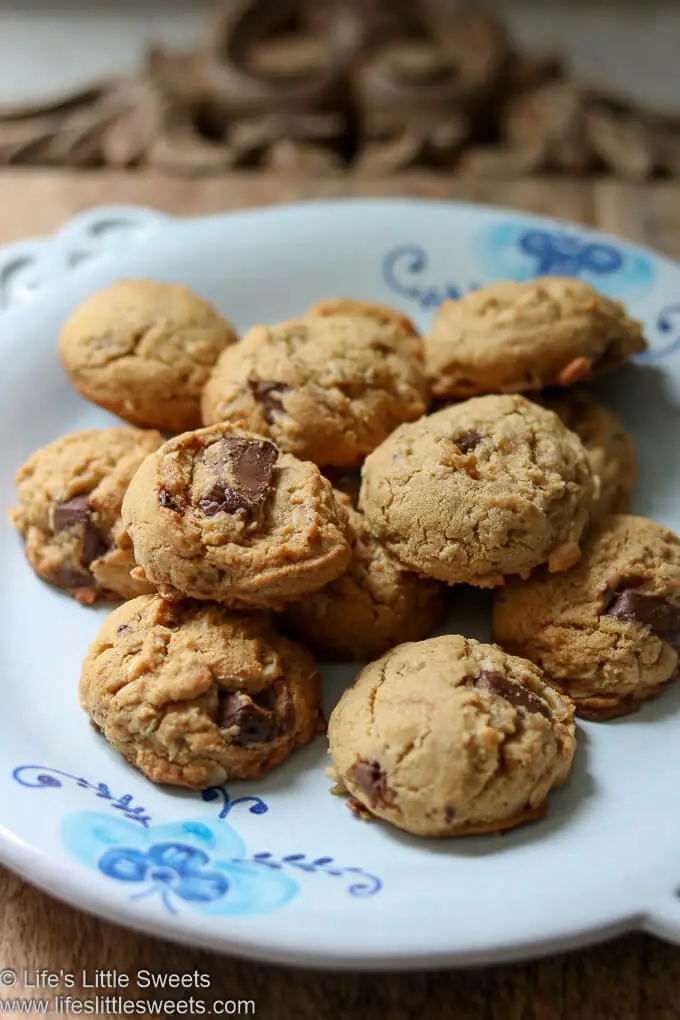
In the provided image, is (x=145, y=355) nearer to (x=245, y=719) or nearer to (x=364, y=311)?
(x=364, y=311)

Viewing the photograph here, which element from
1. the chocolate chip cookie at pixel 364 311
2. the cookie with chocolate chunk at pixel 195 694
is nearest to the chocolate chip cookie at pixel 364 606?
the cookie with chocolate chunk at pixel 195 694

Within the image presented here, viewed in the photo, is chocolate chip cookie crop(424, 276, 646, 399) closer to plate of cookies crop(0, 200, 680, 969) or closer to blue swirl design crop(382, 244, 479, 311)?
plate of cookies crop(0, 200, 680, 969)

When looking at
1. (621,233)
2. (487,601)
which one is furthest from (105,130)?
(487,601)

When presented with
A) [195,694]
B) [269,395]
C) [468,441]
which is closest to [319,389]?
[269,395]

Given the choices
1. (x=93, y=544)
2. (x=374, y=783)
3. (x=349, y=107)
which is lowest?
(x=374, y=783)

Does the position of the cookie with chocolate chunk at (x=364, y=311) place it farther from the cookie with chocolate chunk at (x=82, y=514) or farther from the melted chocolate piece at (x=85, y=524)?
the melted chocolate piece at (x=85, y=524)


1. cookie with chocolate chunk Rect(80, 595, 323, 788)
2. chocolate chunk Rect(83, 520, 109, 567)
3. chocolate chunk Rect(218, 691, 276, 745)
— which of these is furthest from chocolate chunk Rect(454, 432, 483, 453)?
chocolate chunk Rect(83, 520, 109, 567)
